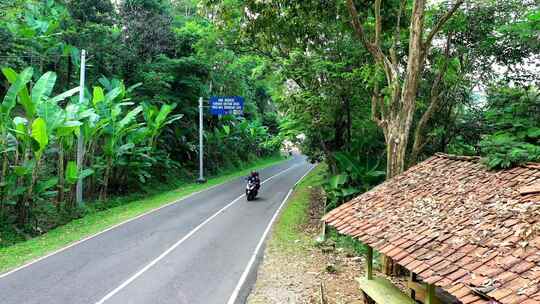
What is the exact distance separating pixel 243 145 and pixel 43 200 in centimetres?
2625

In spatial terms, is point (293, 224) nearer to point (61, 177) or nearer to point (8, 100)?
point (61, 177)

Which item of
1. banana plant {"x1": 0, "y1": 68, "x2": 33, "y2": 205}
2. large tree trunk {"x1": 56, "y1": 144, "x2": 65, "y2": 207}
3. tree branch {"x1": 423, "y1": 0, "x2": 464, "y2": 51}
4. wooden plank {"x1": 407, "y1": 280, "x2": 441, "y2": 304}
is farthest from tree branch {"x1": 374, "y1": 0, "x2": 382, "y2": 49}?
large tree trunk {"x1": 56, "y1": 144, "x2": 65, "y2": 207}

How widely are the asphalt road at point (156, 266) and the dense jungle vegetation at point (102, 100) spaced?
3.36 m

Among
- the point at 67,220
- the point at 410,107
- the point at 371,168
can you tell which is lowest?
the point at 67,220

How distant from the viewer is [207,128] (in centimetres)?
3528

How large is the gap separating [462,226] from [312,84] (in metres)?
10.9

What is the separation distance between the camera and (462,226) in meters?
5.51

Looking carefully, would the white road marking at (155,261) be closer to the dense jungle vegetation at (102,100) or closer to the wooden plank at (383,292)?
the dense jungle vegetation at (102,100)

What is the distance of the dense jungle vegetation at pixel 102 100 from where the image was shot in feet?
47.9

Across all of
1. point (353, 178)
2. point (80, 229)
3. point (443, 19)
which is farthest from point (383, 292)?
point (80, 229)

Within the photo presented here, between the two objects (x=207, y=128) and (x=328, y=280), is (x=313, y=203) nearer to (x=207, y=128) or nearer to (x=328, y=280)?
(x=328, y=280)

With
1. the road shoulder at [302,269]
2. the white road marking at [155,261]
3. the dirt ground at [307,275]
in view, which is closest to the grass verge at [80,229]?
the white road marking at [155,261]

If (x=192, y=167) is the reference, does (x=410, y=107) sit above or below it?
above

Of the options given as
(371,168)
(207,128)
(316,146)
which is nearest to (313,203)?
(316,146)
